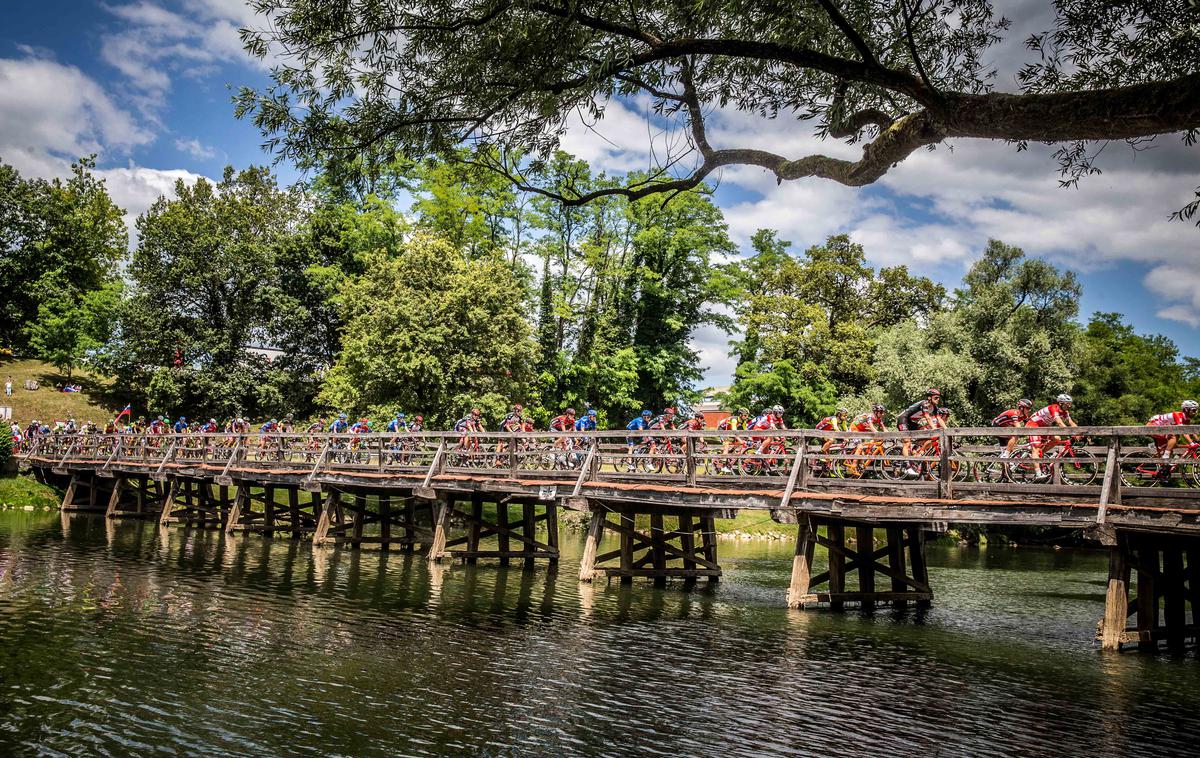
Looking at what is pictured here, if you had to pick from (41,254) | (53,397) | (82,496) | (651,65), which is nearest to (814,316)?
(82,496)

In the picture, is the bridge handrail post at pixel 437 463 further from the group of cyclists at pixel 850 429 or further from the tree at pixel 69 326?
the tree at pixel 69 326

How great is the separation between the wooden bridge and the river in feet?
4.46

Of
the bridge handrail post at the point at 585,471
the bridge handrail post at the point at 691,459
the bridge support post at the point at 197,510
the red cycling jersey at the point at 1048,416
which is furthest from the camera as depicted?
the bridge support post at the point at 197,510

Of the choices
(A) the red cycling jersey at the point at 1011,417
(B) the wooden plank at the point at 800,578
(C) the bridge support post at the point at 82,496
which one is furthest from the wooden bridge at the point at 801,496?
(C) the bridge support post at the point at 82,496

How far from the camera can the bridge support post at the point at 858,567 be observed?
19547mm

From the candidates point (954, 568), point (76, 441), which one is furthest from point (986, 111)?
point (76, 441)

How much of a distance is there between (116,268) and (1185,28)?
7758 centimetres

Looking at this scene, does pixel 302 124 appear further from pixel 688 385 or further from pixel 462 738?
pixel 688 385

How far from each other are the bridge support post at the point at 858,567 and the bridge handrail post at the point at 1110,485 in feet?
16.4

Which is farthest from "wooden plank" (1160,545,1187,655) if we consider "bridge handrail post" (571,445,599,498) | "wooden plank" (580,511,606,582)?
"bridge handrail post" (571,445,599,498)

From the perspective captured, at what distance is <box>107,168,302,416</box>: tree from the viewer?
5134 centimetres

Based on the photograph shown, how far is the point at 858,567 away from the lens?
21.6 metres

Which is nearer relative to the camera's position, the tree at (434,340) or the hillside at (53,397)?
the tree at (434,340)

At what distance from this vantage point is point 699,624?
61.0ft
